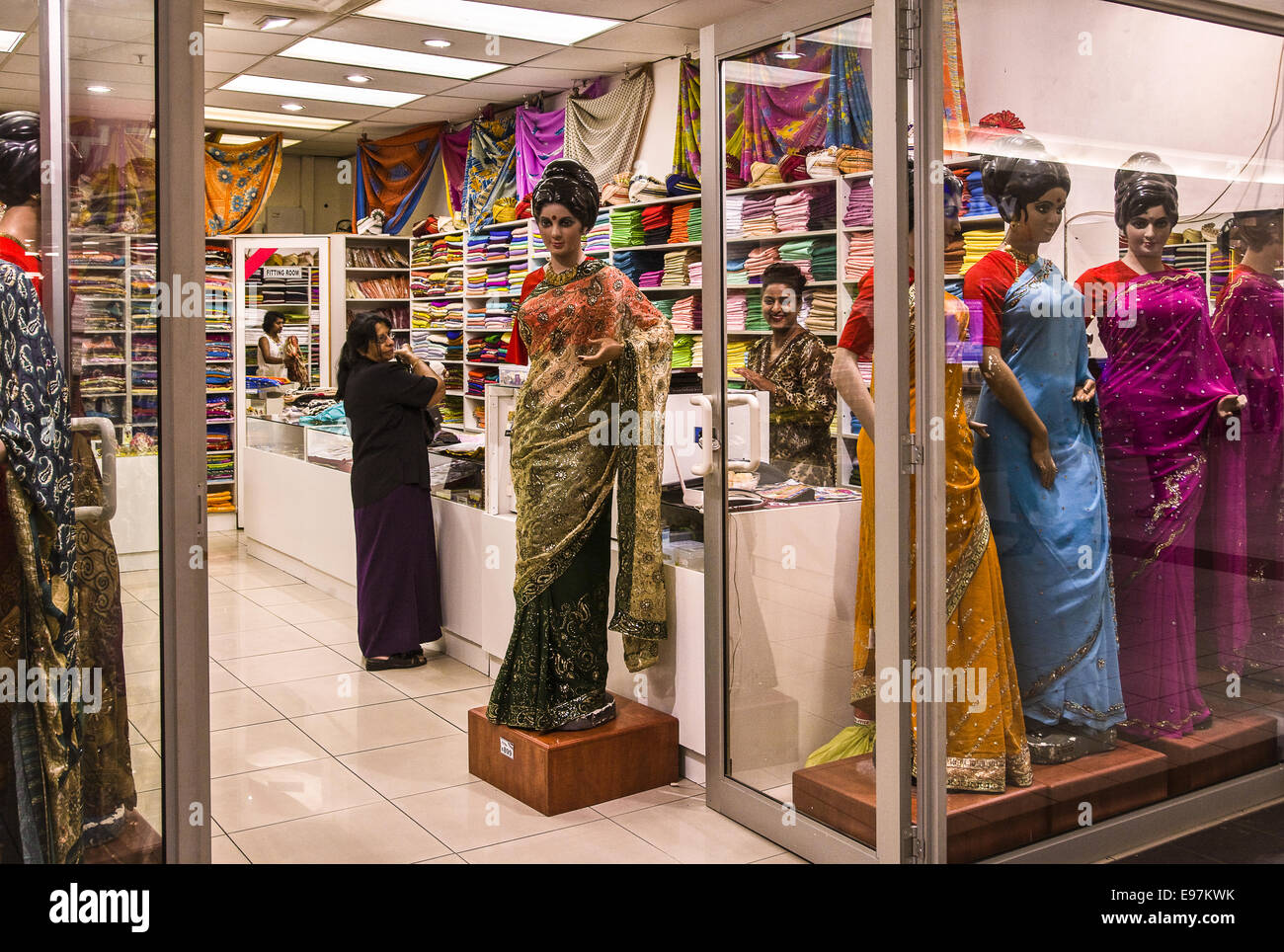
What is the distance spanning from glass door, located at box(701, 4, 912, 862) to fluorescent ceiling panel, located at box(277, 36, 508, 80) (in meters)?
4.27

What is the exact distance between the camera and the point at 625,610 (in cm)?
365

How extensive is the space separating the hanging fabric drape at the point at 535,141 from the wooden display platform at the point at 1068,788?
5980 mm

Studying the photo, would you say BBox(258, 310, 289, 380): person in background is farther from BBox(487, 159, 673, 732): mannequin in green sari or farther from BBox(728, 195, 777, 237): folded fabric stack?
BBox(728, 195, 777, 237): folded fabric stack

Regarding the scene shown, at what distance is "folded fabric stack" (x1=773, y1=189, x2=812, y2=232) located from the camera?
2932mm

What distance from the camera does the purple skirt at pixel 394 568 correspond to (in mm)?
5031

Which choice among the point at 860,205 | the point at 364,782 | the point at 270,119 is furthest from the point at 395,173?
the point at 860,205

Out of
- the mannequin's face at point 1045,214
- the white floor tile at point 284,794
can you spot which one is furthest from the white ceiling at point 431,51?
the white floor tile at point 284,794

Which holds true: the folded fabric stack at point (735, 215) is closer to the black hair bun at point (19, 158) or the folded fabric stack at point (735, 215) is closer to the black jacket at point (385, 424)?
the black hair bun at point (19, 158)

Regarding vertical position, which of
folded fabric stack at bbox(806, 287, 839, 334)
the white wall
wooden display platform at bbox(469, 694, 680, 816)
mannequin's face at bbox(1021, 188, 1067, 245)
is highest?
the white wall

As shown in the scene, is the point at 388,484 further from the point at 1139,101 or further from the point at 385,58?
the point at 385,58

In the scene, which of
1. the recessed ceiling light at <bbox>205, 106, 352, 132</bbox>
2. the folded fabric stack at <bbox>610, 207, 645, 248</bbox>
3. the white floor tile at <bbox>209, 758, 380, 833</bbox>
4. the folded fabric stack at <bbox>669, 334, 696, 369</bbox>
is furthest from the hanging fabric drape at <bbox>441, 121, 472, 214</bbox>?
the white floor tile at <bbox>209, 758, 380, 833</bbox>

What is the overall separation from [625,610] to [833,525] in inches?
32.1

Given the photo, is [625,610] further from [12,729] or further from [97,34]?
[97,34]

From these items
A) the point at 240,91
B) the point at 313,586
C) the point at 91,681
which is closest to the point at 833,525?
the point at 91,681
